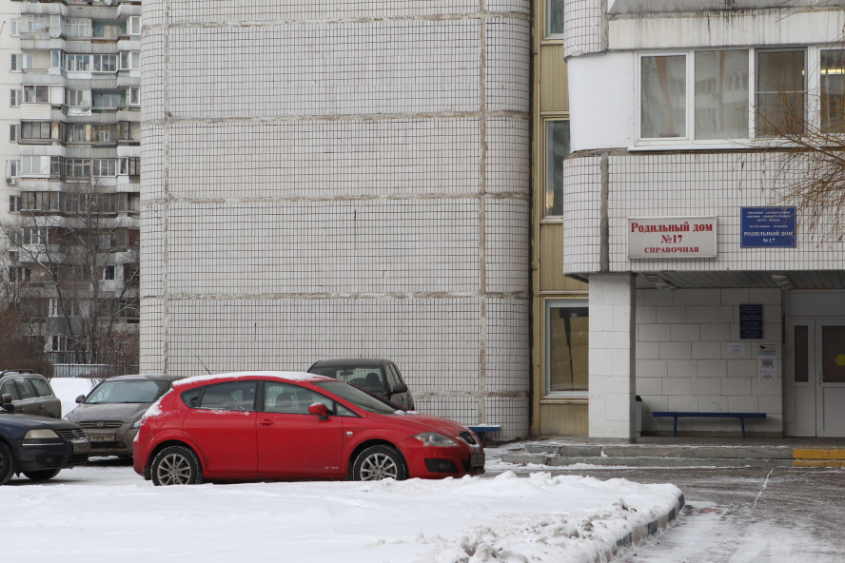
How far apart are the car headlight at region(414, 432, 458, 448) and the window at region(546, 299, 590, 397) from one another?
29.1ft

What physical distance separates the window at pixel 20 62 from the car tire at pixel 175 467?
2863 inches

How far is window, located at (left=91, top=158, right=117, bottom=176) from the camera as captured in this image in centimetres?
7831

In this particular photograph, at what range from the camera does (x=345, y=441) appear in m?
12.2

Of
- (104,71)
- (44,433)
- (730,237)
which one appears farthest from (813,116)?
(104,71)

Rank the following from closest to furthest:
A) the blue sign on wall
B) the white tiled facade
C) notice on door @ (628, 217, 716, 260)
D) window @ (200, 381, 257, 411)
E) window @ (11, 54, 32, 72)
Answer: window @ (200, 381, 257, 411) < the blue sign on wall < notice on door @ (628, 217, 716, 260) < the white tiled facade < window @ (11, 54, 32, 72)

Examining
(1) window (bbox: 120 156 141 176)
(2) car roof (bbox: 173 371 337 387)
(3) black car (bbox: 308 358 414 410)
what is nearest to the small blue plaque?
(3) black car (bbox: 308 358 414 410)

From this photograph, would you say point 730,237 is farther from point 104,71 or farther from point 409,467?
point 104,71

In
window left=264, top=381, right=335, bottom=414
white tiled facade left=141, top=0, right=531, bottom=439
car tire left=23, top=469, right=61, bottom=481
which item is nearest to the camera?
window left=264, top=381, right=335, bottom=414

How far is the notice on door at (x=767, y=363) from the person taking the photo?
19.6m

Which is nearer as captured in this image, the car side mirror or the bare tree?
the car side mirror

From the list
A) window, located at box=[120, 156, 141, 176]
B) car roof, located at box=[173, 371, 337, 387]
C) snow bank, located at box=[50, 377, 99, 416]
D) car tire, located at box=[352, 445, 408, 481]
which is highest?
window, located at box=[120, 156, 141, 176]

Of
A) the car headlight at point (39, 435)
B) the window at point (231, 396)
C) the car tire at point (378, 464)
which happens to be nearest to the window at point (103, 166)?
the car headlight at point (39, 435)

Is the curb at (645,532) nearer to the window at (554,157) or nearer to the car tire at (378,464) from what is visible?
the car tire at (378,464)

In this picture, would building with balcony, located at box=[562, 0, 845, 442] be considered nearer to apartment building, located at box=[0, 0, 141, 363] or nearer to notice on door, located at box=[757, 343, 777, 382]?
notice on door, located at box=[757, 343, 777, 382]
